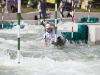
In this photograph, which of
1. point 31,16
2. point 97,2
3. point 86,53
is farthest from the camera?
point 97,2

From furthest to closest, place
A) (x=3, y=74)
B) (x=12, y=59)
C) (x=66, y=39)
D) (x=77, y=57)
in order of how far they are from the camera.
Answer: (x=66, y=39), (x=77, y=57), (x=12, y=59), (x=3, y=74)

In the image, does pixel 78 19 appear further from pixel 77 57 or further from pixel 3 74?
pixel 3 74

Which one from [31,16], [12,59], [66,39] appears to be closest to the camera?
[12,59]

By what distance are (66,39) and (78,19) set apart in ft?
33.9

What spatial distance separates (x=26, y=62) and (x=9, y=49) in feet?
8.67

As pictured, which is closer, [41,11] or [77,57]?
[77,57]

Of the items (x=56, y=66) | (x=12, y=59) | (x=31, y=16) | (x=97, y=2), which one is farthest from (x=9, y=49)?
(x=97, y=2)

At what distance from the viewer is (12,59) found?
9516 mm

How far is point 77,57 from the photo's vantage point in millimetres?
10336

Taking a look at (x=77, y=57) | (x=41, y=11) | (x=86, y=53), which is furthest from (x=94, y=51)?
(x=41, y=11)

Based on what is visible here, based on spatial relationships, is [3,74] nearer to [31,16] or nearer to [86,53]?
[86,53]

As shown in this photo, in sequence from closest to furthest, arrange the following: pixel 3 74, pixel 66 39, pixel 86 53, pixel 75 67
Answer: pixel 3 74
pixel 75 67
pixel 86 53
pixel 66 39

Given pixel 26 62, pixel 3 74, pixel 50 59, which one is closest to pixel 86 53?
pixel 50 59

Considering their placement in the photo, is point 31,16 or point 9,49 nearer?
point 9,49
